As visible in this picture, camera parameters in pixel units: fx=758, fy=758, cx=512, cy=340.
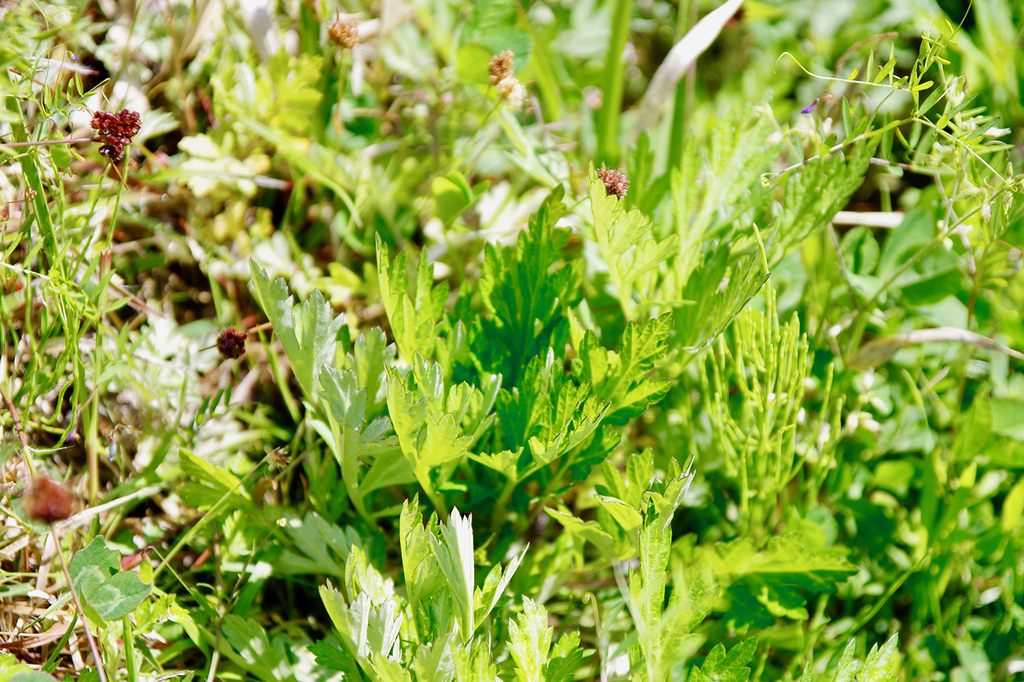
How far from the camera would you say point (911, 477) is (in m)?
1.65

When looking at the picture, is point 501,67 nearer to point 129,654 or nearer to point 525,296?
point 525,296

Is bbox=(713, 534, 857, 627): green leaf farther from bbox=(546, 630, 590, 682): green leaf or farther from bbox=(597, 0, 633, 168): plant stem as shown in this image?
bbox=(597, 0, 633, 168): plant stem

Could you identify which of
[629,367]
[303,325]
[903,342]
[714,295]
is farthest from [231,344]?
[903,342]

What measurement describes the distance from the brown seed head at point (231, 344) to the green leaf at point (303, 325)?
5.6 inches

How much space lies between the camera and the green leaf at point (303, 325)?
1.25m

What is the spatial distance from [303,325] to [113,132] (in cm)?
45

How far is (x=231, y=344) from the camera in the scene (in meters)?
1.38

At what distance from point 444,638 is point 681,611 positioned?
1.16 ft

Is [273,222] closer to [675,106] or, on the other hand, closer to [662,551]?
[675,106]

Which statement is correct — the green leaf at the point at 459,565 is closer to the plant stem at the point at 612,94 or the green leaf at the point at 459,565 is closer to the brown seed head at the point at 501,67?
the brown seed head at the point at 501,67

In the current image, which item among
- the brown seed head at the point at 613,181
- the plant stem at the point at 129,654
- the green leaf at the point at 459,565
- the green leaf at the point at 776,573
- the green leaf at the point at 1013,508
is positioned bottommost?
the green leaf at the point at 1013,508

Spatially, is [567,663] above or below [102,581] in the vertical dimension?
below

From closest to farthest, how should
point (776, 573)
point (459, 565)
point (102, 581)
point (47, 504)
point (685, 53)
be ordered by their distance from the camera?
point (47, 504)
point (459, 565)
point (102, 581)
point (776, 573)
point (685, 53)

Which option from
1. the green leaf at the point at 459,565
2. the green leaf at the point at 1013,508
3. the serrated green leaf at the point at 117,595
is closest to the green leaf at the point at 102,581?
the serrated green leaf at the point at 117,595
